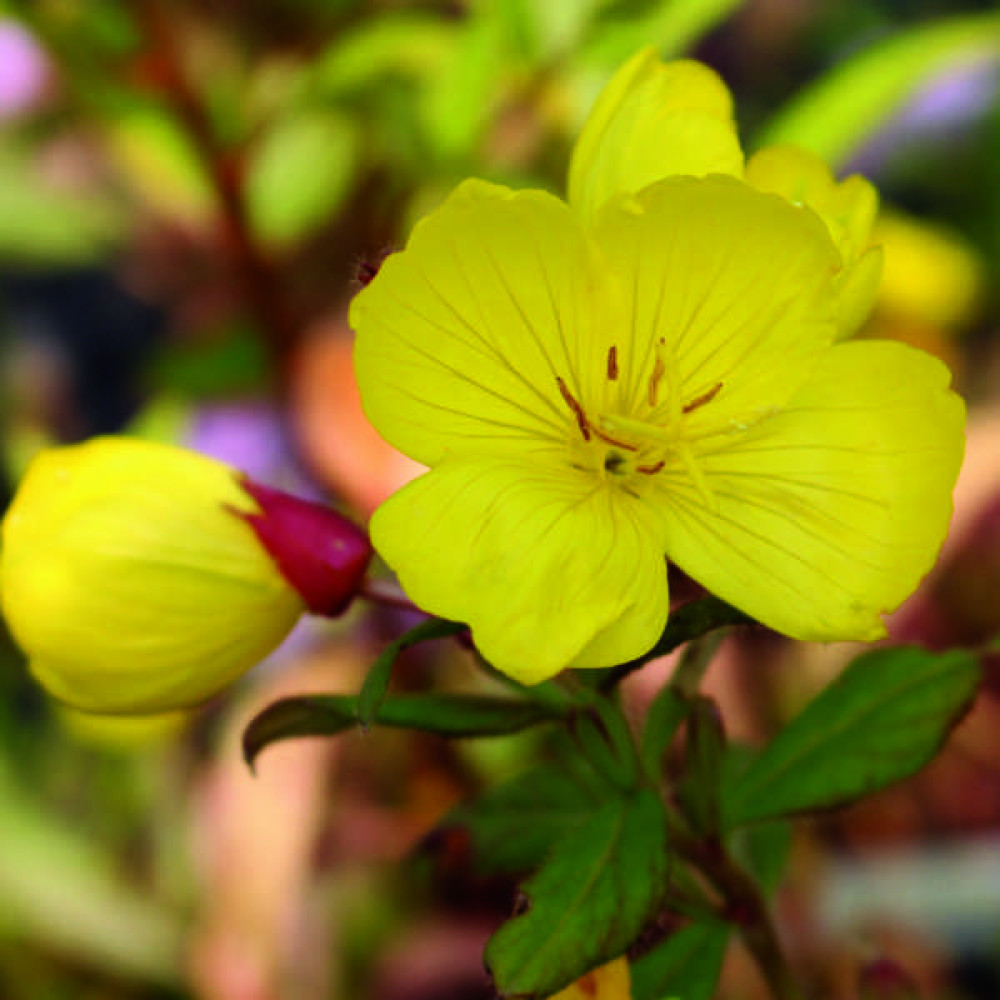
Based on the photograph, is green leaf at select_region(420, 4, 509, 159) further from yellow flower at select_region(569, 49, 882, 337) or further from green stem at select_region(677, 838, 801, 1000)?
green stem at select_region(677, 838, 801, 1000)

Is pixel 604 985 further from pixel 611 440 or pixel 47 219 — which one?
pixel 47 219

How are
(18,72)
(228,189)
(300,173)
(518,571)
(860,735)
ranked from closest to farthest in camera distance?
(518,571) → (860,735) → (228,189) → (300,173) → (18,72)

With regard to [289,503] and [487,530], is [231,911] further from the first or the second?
[487,530]

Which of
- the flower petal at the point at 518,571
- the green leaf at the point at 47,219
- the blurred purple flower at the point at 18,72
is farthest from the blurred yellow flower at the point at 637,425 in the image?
the blurred purple flower at the point at 18,72

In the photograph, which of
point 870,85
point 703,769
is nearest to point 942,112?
point 870,85

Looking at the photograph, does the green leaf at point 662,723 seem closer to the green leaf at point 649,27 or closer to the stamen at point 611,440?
the stamen at point 611,440

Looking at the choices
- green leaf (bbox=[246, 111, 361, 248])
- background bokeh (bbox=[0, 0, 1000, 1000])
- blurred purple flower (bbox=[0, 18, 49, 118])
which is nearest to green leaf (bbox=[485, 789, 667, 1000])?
background bokeh (bbox=[0, 0, 1000, 1000])
